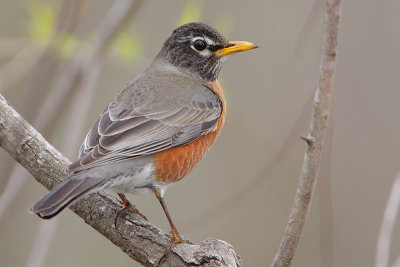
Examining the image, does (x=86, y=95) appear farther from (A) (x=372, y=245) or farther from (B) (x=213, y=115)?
(A) (x=372, y=245)

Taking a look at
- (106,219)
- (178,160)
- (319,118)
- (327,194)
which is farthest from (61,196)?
(327,194)

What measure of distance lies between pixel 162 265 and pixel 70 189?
0.76 m

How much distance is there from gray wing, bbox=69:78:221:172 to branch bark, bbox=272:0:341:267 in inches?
51.1

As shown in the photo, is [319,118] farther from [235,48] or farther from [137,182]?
[235,48]

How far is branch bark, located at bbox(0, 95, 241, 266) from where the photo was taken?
12.0 feet

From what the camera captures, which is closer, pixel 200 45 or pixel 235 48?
pixel 235 48

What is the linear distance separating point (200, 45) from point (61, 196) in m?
2.47

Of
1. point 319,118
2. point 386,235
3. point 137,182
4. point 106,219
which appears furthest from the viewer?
point 137,182

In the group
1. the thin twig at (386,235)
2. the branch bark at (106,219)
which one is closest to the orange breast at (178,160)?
the branch bark at (106,219)

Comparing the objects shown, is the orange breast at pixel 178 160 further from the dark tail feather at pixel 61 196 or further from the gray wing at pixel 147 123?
the dark tail feather at pixel 61 196

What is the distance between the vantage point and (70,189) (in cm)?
353

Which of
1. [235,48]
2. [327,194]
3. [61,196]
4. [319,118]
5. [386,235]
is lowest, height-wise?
[61,196]

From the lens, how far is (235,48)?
520cm

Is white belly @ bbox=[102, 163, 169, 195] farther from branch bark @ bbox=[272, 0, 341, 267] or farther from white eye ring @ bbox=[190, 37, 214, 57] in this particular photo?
white eye ring @ bbox=[190, 37, 214, 57]
